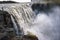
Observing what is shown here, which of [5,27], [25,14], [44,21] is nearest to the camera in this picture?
[5,27]

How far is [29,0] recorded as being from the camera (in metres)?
6.30

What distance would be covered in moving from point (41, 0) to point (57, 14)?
46.0 inches

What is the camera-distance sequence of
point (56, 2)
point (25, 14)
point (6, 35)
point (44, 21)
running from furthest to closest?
point (56, 2) → point (44, 21) → point (25, 14) → point (6, 35)

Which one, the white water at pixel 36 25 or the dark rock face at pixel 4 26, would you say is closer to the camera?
the dark rock face at pixel 4 26

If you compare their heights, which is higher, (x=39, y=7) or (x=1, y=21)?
(x=1, y=21)

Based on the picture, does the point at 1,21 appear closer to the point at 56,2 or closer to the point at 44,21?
the point at 44,21

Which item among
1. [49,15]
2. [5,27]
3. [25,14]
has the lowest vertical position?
[49,15]

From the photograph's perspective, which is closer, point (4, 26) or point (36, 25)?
point (4, 26)

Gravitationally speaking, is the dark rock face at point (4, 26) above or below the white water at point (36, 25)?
above

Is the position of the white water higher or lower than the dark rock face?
lower

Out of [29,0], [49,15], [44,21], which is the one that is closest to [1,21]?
[44,21]

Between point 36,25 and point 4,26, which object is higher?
point 4,26

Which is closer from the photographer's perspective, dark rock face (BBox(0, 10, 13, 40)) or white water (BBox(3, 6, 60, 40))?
dark rock face (BBox(0, 10, 13, 40))

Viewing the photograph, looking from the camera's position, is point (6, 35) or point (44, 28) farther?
point (44, 28)
